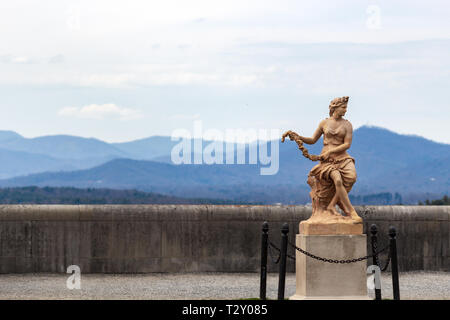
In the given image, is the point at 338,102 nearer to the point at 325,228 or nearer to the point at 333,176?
the point at 333,176

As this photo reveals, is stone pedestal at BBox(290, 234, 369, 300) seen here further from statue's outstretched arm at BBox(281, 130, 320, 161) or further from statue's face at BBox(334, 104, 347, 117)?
statue's face at BBox(334, 104, 347, 117)

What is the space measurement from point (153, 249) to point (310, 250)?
5368 millimetres

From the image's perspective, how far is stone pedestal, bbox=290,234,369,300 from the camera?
1427cm

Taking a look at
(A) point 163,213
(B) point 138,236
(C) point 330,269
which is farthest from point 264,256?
(B) point 138,236

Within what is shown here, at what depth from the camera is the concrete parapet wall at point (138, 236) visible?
18672 millimetres

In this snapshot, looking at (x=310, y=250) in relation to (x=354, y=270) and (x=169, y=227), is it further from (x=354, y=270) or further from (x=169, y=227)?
(x=169, y=227)

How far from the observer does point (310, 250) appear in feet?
46.9

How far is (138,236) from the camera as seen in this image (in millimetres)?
18859

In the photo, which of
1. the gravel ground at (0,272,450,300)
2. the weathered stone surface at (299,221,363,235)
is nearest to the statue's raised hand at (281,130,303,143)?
the weathered stone surface at (299,221,363,235)

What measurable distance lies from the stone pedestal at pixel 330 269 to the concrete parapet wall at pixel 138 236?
14.2 feet

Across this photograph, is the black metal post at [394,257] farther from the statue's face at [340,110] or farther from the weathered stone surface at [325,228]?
the statue's face at [340,110]

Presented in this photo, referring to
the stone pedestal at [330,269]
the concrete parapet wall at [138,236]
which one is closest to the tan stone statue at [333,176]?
the stone pedestal at [330,269]

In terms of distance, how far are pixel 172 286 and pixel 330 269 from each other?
371cm
